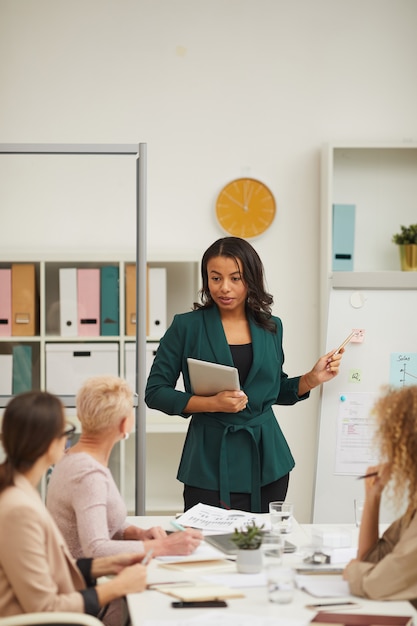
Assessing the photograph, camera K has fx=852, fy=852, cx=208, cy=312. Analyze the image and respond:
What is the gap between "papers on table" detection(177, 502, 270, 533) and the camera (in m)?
2.50

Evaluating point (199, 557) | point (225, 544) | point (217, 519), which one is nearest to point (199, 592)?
point (199, 557)

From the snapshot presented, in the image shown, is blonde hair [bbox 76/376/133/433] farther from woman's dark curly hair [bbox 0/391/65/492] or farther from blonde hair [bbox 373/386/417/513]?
blonde hair [bbox 373/386/417/513]

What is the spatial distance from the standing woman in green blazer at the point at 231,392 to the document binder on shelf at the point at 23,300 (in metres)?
0.86

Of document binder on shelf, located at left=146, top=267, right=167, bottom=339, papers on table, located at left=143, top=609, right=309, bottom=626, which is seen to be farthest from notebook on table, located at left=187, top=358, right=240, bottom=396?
document binder on shelf, located at left=146, top=267, right=167, bottom=339

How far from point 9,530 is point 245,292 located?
1.39 meters

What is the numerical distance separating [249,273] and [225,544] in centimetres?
97

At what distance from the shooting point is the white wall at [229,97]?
15.5ft

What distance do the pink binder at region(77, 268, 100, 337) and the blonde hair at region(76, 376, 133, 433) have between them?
Answer: 4.71 feet

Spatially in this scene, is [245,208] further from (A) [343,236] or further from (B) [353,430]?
(B) [353,430]

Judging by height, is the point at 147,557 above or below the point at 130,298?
below

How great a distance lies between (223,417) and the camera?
2.89 metres

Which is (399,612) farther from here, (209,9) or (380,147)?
(209,9)

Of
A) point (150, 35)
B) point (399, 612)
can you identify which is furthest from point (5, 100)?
point (399, 612)

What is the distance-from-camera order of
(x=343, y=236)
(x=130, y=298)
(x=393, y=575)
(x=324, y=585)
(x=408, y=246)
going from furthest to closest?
(x=343, y=236) < (x=408, y=246) < (x=130, y=298) < (x=324, y=585) < (x=393, y=575)
